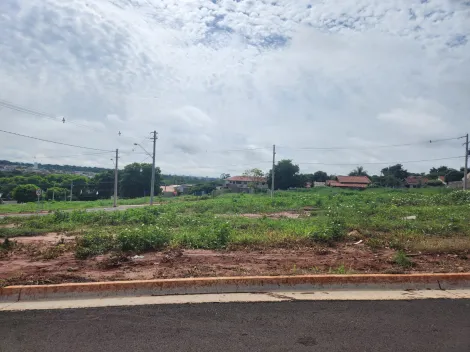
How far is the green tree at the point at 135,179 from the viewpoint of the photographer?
77000 millimetres

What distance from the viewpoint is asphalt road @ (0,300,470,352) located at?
3.74m

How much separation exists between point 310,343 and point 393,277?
2700 millimetres

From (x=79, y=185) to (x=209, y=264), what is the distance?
242 ft

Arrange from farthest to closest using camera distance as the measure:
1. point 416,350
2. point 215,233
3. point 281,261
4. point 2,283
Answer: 1. point 215,233
2. point 281,261
3. point 2,283
4. point 416,350

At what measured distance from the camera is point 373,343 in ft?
12.4

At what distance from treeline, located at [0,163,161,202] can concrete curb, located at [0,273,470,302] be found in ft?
216

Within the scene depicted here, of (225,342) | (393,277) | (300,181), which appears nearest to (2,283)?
(225,342)

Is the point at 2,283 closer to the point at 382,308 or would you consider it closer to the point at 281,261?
the point at 281,261

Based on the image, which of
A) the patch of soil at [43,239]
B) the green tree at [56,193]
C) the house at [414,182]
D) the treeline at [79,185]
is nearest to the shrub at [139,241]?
the patch of soil at [43,239]

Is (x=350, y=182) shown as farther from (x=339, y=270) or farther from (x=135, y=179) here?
(x=339, y=270)

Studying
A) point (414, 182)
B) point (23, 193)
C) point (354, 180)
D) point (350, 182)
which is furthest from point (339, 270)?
point (414, 182)

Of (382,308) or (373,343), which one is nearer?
Answer: (373,343)

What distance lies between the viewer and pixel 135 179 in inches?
3051

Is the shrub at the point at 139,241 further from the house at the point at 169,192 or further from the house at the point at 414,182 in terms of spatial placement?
the house at the point at 414,182
